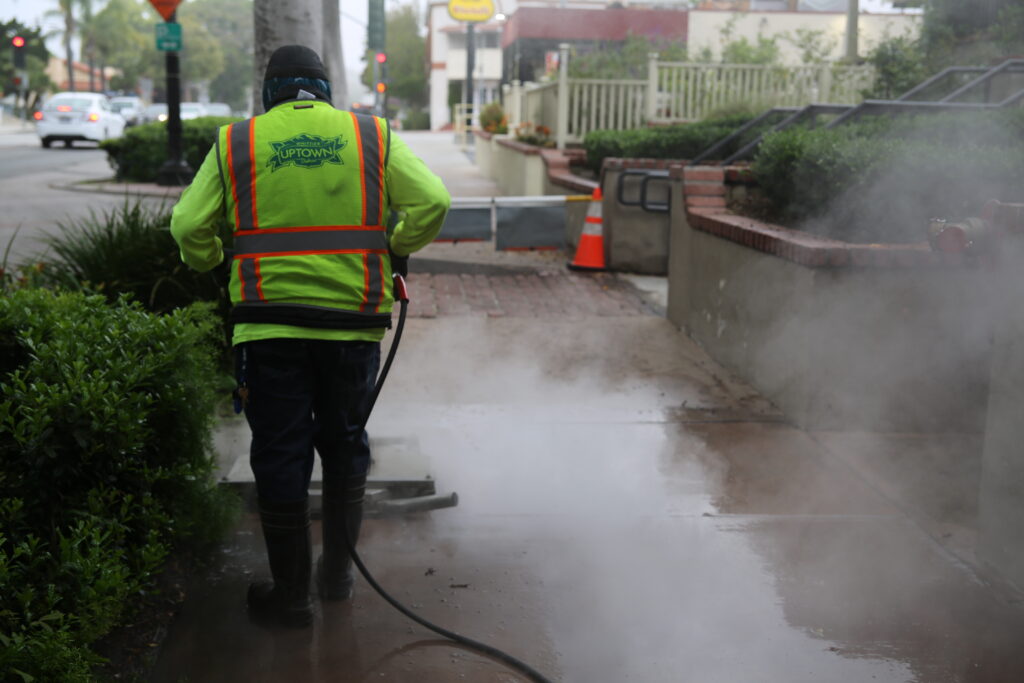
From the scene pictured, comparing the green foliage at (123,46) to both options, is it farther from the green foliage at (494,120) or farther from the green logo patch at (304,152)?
the green logo patch at (304,152)

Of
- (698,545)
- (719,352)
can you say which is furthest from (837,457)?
(719,352)

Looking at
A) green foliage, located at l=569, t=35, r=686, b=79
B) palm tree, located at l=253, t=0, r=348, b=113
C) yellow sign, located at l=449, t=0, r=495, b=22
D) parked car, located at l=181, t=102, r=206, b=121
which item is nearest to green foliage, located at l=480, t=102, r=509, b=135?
green foliage, located at l=569, t=35, r=686, b=79

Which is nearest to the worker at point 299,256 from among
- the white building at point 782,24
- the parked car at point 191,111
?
the white building at point 782,24

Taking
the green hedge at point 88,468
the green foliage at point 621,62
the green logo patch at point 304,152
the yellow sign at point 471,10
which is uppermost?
the yellow sign at point 471,10

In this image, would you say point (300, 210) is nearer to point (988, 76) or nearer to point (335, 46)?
point (988, 76)

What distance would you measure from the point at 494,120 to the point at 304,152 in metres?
22.5

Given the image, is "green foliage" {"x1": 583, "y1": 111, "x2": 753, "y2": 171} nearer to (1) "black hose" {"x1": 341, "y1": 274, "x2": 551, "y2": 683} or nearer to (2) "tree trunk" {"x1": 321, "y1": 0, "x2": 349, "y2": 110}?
(2) "tree trunk" {"x1": 321, "y1": 0, "x2": 349, "y2": 110}

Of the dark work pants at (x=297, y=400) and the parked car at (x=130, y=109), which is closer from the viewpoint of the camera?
the dark work pants at (x=297, y=400)

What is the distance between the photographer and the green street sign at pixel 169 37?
16.3m

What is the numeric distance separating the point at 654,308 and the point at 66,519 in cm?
624

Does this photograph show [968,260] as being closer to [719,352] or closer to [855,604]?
[855,604]

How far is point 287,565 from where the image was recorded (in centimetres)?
345

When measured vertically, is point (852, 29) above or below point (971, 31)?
above

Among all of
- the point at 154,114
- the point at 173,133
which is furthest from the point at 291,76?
the point at 154,114
